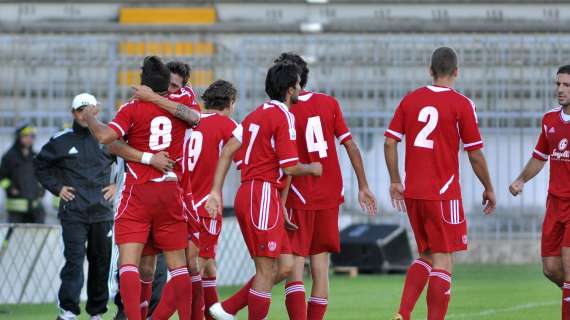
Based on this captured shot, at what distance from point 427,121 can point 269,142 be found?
1220mm

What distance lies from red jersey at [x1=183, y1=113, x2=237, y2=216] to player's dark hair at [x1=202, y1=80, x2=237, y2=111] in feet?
0.48

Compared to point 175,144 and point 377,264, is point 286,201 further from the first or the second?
point 377,264

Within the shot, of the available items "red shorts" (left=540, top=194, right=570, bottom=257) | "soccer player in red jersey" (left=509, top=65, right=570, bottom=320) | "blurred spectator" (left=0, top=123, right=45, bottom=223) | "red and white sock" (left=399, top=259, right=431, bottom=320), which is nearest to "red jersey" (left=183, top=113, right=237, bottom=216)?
"red and white sock" (left=399, top=259, right=431, bottom=320)

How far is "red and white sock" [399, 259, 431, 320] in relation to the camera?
10266 millimetres

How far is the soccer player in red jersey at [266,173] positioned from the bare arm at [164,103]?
1.19ft

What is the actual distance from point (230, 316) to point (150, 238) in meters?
0.81

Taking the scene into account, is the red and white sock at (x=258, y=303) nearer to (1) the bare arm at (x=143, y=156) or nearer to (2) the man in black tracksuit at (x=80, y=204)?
(1) the bare arm at (x=143, y=156)

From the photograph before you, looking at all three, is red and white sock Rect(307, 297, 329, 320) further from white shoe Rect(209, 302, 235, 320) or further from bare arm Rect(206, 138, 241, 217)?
bare arm Rect(206, 138, 241, 217)

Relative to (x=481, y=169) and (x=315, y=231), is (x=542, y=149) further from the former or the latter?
(x=315, y=231)

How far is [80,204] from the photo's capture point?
→ 12.0 m

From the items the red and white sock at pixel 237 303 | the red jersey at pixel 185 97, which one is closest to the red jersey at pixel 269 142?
the red jersey at pixel 185 97

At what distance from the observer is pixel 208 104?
36.8ft

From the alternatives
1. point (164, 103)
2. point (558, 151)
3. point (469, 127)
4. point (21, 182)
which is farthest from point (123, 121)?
point (21, 182)

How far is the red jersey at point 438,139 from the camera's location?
10289 mm
